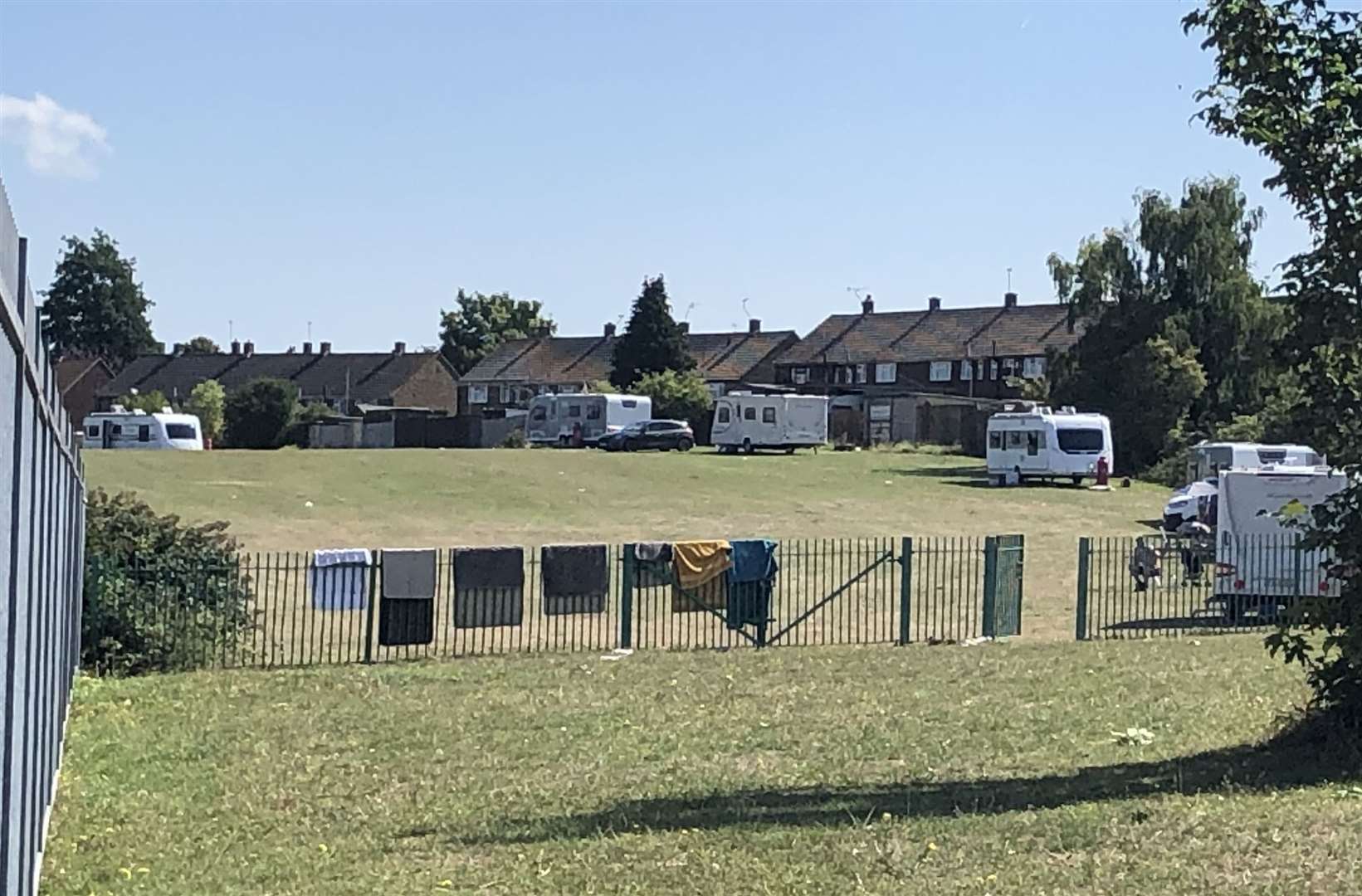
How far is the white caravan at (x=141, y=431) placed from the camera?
5966 cm

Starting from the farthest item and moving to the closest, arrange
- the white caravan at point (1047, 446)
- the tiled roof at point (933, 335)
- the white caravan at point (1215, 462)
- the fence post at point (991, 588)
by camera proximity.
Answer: the tiled roof at point (933, 335) → the white caravan at point (1047, 446) → the white caravan at point (1215, 462) → the fence post at point (991, 588)

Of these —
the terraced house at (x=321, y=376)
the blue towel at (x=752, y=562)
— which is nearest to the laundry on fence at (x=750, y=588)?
the blue towel at (x=752, y=562)

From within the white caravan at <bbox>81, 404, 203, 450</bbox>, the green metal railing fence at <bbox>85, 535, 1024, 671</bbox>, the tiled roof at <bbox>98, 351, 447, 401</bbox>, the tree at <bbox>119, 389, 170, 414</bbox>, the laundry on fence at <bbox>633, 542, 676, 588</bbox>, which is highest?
the tiled roof at <bbox>98, 351, 447, 401</bbox>

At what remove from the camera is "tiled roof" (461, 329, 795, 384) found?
334ft

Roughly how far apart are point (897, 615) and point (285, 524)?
17827mm

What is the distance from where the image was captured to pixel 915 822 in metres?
9.08

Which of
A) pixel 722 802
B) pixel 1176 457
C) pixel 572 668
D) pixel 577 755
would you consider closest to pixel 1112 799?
pixel 722 802

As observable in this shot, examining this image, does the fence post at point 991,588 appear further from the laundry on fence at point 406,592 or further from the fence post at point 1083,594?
the laundry on fence at point 406,592

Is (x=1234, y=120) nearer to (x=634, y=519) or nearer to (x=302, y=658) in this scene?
Result: (x=302, y=658)

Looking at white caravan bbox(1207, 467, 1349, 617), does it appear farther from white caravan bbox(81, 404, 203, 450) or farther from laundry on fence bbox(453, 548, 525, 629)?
white caravan bbox(81, 404, 203, 450)

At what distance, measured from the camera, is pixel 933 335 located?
93375mm

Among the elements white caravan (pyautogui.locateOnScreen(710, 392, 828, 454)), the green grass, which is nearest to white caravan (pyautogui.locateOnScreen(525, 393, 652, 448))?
white caravan (pyautogui.locateOnScreen(710, 392, 828, 454))

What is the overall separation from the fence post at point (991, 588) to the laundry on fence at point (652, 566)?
3.93m

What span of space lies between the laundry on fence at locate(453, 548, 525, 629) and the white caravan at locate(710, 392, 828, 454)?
43.3 metres
